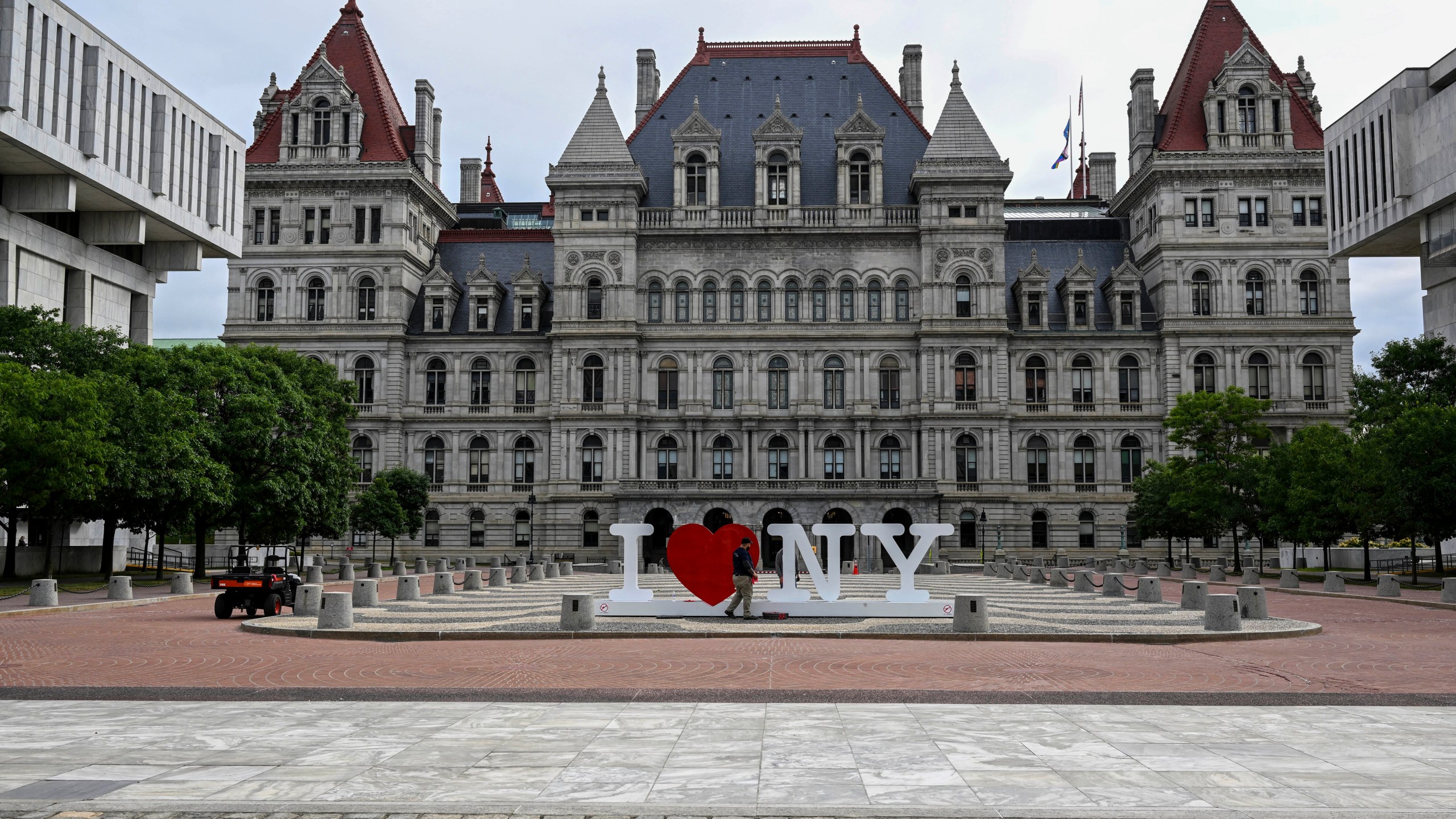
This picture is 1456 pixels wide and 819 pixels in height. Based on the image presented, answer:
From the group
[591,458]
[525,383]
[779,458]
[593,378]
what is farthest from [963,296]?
[525,383]

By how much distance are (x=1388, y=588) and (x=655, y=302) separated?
5033 cm

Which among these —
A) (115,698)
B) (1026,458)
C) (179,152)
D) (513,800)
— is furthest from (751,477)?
(513,800)

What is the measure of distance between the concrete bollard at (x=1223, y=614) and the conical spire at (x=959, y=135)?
184ft

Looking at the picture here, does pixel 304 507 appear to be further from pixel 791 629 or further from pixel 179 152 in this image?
pixel 791 629

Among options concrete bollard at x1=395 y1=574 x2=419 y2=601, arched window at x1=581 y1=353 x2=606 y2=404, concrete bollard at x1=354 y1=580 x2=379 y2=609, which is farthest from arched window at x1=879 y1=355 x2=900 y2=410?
concrete bollard at x1=354 y1=580 x2=379 y2=609

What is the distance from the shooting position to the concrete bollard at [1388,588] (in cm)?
3981

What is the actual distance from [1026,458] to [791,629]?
55991 mm

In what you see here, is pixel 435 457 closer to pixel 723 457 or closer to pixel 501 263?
pixel 501 263

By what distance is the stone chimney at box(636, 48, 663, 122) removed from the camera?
92.6 m

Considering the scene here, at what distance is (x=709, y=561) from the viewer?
1160 inches

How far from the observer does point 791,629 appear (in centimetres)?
2684

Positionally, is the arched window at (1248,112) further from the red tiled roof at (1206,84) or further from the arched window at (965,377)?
the arched window at (965,377)

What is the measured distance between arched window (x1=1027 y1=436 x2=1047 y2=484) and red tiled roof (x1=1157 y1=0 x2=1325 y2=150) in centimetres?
2058

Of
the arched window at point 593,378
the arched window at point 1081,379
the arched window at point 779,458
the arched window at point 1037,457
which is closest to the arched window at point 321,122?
the arched window at point 593,378
